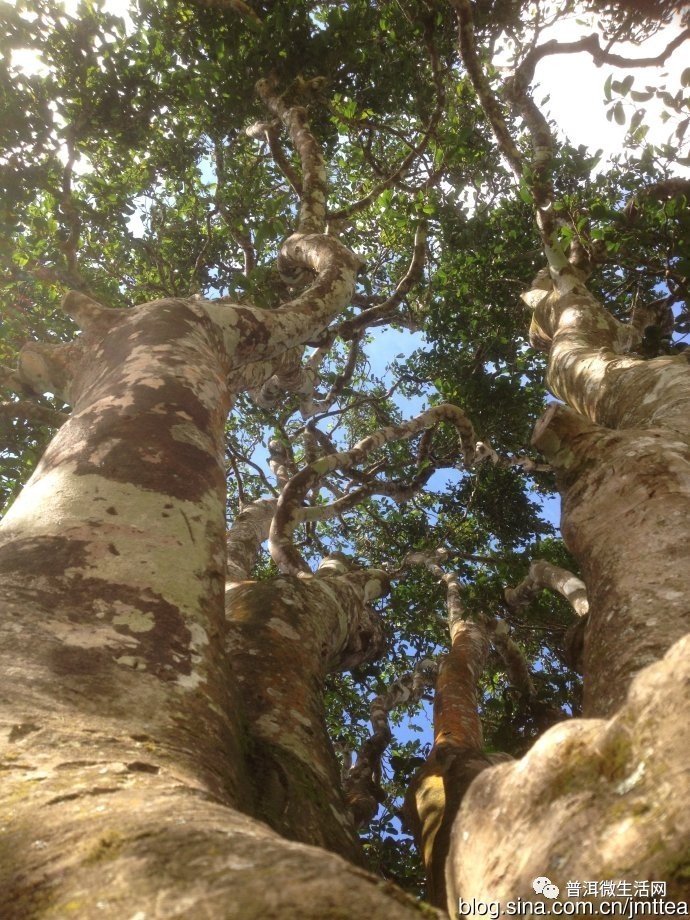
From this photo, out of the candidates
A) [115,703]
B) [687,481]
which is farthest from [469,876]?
[687,481]

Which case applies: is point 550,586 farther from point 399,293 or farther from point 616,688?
point 616,688

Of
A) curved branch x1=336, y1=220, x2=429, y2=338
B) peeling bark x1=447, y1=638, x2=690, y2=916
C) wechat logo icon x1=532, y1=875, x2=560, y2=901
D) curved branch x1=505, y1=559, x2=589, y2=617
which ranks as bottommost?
wechat logo icon x1=532, y1=875, x2=560, y2=901

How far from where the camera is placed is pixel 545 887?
82cm

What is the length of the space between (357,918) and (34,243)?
7.94m

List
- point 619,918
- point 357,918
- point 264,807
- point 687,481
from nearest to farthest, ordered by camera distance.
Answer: point 357,918 < point 619,918 < point 264,807 < point 687,481

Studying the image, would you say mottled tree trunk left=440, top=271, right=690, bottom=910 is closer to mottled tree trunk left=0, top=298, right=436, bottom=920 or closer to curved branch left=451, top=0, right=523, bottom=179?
mottled tree trunk left=0, top=298, right=436, bottom=920

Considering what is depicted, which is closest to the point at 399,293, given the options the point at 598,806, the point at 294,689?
the point at 294,689

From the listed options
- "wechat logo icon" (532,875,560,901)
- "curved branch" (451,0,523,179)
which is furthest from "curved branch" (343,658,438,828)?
"curved branch" (451,0,523,179)

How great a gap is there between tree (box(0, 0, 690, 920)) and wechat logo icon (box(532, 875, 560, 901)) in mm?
12

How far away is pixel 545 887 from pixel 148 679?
0.86m

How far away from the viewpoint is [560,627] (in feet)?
20.2

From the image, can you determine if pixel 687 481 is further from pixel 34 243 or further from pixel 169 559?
pixel 34 243

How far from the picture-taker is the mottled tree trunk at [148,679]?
0.69 meters

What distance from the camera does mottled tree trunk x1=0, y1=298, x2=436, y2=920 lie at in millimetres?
686
